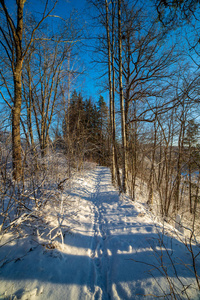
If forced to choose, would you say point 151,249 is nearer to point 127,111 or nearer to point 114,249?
point 114,249

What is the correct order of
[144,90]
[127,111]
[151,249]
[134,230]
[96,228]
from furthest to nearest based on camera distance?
1. [127,111]
2. [144,90]
3. [96,228]
4. [134,230]
5. [151,249]

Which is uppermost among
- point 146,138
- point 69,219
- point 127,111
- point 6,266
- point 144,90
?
point 144,90

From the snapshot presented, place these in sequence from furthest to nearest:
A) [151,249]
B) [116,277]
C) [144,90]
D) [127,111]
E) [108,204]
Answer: [127,111], [144,90], [108,204], [151,249], [116,277]

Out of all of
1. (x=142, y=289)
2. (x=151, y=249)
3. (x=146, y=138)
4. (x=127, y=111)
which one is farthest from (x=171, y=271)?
(x=127, y=111)

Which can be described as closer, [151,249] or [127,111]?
[151,249]

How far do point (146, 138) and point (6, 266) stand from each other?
16.6 feet

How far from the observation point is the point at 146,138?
15.4 ft

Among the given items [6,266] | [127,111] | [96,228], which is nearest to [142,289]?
[96,228]

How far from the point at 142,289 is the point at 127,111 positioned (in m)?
6.13

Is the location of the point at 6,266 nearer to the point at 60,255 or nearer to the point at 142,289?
the point at 60,255

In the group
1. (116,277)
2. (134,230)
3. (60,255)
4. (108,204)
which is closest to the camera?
(116,277)

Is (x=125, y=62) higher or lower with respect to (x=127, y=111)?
higher

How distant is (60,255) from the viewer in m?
1.71

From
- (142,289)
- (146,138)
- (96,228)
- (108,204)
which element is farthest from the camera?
(146,138)
